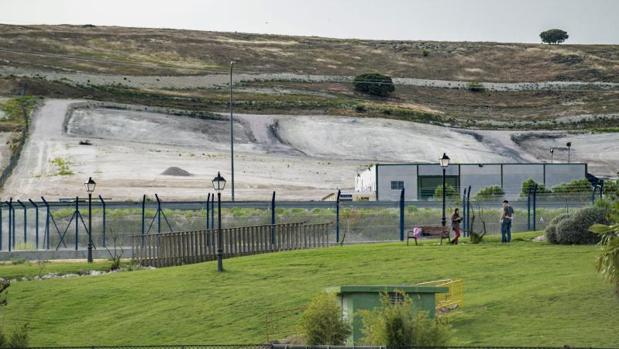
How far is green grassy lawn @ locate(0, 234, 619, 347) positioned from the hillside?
125114 mm

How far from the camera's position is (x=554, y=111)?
500ft

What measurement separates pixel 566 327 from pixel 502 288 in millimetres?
4365

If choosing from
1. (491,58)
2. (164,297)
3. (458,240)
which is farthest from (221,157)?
(491,58)

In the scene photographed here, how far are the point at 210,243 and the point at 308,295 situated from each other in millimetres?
12912

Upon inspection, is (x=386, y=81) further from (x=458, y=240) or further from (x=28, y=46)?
(x=458, y=240)

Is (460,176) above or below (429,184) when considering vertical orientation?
above

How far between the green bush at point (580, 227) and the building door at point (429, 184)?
120 feet

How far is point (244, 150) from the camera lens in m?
111

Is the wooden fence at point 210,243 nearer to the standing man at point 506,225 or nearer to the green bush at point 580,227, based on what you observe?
the standing man at point 506,225

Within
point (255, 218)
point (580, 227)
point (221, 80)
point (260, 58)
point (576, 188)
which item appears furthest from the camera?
point (260, 58)

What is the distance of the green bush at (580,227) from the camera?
38.1 metres

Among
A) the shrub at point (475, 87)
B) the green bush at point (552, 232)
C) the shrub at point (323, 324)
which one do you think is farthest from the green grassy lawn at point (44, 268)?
the shrub at point (475, 87)

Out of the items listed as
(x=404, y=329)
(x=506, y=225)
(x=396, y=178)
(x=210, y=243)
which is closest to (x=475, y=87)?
(x=396, y=178)

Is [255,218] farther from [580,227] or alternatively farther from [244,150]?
[244,150]
